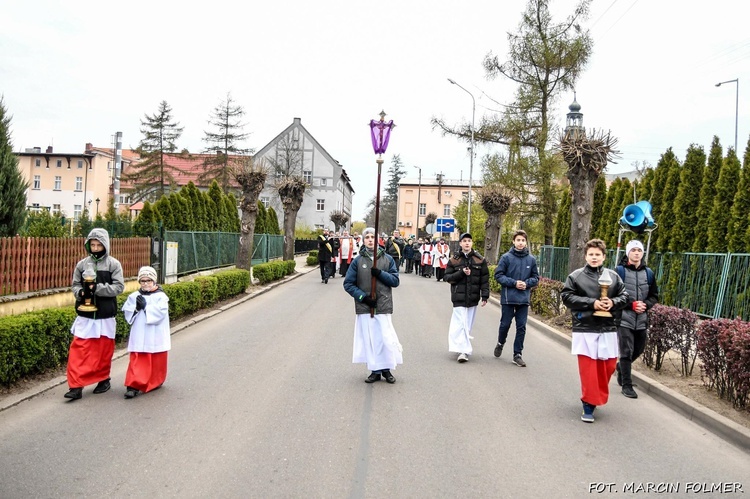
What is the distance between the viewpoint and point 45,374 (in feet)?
Result: 23.6

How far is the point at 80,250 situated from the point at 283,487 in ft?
30.3

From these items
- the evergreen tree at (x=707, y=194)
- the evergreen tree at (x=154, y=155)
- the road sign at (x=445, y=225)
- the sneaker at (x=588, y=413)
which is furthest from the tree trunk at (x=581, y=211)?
the evergreen tree at (x=154, y=155)

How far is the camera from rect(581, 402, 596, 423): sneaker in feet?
19.6

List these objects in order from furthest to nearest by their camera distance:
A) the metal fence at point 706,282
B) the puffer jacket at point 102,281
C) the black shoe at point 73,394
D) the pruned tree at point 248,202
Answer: the pruned tree at point 248,202 < the metal fence at point 706,282 < the puffer jacket at point 102,281 < the black shoe at point 73,394

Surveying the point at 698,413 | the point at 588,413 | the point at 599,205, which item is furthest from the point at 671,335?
the point at 599,205

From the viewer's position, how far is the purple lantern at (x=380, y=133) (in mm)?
8578

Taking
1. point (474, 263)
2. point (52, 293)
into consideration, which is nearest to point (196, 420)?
point (474, 263)

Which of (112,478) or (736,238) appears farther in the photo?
(736,238)

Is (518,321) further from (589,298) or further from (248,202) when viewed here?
(248,202)

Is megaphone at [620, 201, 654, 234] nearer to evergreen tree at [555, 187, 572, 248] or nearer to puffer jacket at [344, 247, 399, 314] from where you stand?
puffer jacket at [344, 247, 399, 314]

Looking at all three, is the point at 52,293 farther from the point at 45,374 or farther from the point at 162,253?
the point at 162,253

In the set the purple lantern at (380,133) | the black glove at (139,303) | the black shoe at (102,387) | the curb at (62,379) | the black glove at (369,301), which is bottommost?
the curb at (62,379)

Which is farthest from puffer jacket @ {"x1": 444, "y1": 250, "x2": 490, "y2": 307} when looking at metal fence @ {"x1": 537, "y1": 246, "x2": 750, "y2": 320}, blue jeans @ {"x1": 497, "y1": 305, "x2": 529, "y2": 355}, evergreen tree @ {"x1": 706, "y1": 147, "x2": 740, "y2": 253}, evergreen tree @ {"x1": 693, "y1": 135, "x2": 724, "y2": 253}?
evergreen tree @ {"x1": 693, "y1": 135, "x2": 724, "y2": 253}

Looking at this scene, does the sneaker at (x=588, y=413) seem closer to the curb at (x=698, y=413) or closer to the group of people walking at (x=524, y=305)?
the group of people walking at (x=524, y=305)
